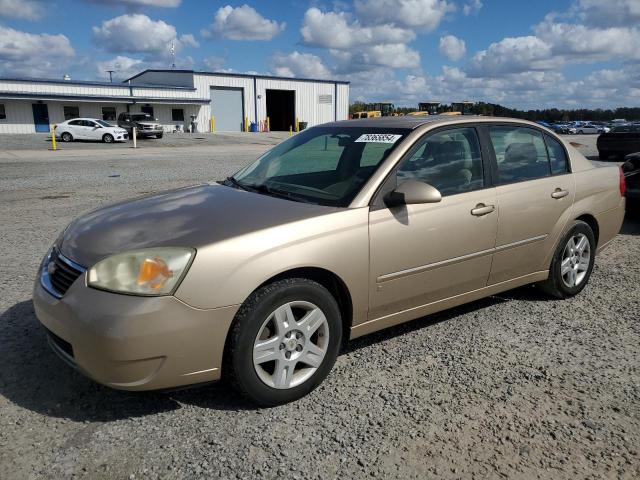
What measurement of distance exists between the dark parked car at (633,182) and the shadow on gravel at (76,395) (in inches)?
269

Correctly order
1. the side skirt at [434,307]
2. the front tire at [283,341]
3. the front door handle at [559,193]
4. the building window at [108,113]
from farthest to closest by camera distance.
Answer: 1. the building window at [108,113]
2. the front door handle at [559,193]
3. the side skirt at [434,307]
4. the front tire at [283,341]

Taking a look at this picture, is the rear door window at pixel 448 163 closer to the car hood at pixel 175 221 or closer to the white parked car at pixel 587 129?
the car hood at pixel 175 221

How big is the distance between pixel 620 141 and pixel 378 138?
17523 millimetres

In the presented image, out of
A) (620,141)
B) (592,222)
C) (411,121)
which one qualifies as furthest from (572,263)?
(620,141)

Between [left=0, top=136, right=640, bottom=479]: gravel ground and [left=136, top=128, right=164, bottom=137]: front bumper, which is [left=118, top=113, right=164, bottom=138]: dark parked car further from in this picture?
[left=0, top=136, right=640, bottom=479]: gravel ground

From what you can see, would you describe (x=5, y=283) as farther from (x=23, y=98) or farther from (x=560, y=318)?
(x=23, y=98)

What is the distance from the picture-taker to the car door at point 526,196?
3961 millimetres

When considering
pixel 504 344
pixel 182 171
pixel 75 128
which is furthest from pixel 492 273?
pixel 75 128

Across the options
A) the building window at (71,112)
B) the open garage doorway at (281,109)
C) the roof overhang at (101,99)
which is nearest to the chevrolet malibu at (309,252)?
the roof overhang at (101,99)

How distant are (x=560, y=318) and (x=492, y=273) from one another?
2.73ft

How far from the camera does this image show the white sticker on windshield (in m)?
3.61

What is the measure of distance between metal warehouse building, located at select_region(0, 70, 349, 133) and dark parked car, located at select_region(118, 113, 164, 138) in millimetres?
8297

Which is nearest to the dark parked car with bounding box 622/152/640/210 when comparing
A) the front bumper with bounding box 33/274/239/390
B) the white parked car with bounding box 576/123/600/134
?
the front bumper with bounding box 33/274/239/390

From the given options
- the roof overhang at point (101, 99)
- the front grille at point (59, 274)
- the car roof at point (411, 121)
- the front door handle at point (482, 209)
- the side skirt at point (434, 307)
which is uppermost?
the roof overhang at point (101, 99)
